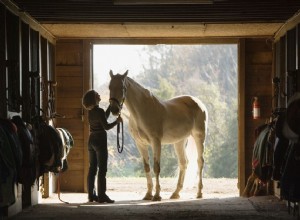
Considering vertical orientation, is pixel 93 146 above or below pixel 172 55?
below

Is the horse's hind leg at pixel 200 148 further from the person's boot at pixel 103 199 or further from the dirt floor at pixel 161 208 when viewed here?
the person's boot at pixel 103 199

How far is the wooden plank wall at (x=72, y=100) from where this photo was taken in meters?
9.80

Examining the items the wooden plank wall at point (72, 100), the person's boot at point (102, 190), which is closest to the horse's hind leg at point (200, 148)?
the wooden plank wall at point (72, 100)

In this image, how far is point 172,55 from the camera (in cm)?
2498

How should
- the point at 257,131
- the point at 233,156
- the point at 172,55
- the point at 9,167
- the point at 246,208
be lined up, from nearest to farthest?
the point at 9,167 → the point at 246,208 → the point at 257,131 → the point at 233,156 → the point at 172,55

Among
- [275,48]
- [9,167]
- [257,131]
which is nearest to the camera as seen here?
[9,167]

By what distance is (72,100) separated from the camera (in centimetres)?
984

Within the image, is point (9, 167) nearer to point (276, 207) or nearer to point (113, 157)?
point (276, 207)

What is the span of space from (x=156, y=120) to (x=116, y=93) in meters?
0.80

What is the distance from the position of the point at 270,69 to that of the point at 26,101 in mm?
3971

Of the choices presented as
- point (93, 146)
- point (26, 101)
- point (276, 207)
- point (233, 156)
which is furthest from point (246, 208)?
point (233, 156)

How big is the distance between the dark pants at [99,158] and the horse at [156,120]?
1.26 feet

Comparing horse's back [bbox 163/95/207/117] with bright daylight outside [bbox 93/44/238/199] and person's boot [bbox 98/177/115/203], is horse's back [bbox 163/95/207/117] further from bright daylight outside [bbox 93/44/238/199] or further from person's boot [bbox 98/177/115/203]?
bright daylight outside [bbox 93/44/238/199]

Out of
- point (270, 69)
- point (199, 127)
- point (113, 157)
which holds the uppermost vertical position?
point (270, 69)
